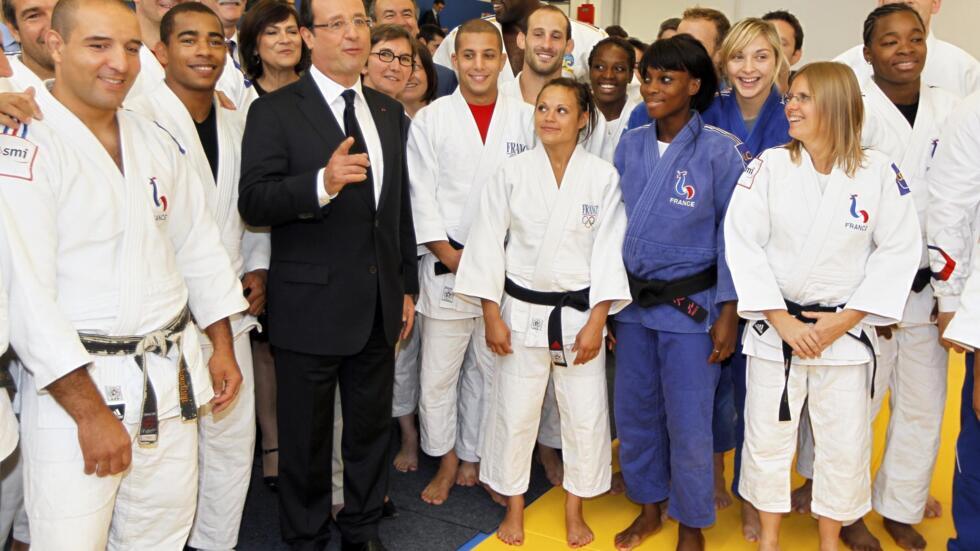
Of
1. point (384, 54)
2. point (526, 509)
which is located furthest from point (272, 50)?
point (526, 509)

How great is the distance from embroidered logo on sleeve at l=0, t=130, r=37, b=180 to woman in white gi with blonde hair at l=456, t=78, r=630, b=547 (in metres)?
1.52

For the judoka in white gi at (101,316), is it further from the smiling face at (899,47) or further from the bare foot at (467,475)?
the smiling face at (899,47)

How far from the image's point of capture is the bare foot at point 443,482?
10.7ft

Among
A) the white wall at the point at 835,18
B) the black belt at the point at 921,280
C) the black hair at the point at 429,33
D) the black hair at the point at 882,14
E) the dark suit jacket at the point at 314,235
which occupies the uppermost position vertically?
the white wall at the point at 835,18

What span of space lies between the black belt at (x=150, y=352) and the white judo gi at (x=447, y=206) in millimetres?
1251

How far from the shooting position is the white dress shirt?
252 centimetres

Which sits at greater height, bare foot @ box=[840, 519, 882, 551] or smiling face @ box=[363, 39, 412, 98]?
smiling face @ box=[363, 39, 412, 98]

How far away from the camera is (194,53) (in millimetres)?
2520

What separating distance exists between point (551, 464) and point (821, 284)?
4.90 feet

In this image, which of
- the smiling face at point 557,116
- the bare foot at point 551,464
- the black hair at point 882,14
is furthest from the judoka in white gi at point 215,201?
the black hair at point 882,14

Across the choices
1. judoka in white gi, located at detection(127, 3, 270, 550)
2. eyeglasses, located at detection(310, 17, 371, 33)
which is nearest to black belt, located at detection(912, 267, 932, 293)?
eyeglasses, located at detection(310, 17, 371, 33)

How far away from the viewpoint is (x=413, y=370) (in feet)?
11.9

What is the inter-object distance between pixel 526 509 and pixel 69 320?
2.00 metres

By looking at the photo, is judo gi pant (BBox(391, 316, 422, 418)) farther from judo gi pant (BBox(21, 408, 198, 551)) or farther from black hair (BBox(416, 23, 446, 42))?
black hair (BBox(416, 23, 446, 42))
